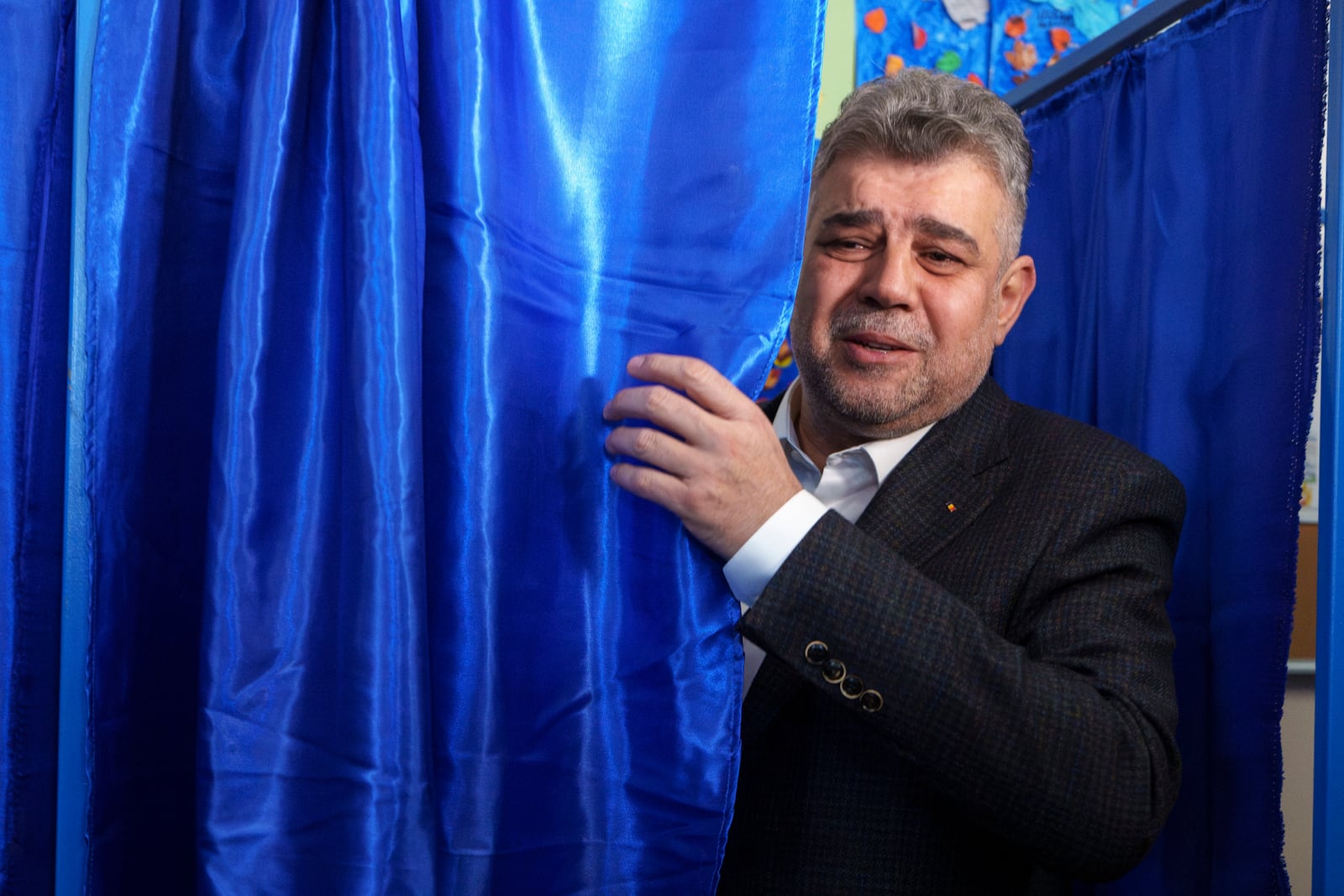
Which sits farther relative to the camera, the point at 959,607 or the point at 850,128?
the point at 850,128

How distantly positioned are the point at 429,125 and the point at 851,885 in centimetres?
85

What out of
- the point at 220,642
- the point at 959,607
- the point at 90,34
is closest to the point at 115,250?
the point at 90,34

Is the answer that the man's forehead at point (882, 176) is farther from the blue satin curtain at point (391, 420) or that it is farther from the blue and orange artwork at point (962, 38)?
the blue and orange artwork at point (962, 38)

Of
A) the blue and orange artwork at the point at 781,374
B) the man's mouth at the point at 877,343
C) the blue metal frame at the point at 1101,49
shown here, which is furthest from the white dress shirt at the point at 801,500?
the blue and orange artwork at the point at 781,374

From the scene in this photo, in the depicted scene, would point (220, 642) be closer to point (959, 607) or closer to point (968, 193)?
point (959, 607)

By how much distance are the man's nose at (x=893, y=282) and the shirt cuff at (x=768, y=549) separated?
45 centimetres

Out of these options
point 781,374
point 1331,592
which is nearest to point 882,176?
point 1331,592

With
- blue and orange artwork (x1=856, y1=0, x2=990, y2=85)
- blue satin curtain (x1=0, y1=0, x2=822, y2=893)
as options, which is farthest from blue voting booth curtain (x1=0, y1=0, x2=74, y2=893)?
blue and orange artwork (x1=856, y1=0, x2=990, y2=85)

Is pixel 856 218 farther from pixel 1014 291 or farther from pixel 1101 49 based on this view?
pixel 1101 49

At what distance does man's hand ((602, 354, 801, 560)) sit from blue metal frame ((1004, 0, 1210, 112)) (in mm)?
943

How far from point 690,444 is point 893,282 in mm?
545

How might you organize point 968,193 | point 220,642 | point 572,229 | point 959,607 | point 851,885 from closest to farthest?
point 220,642
point 572,229
point 959,607
point 851,885
point 968,193

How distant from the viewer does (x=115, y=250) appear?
72 centimetres

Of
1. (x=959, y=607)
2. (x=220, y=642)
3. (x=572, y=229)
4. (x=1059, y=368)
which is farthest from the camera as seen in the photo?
(x=1059, y=368)
